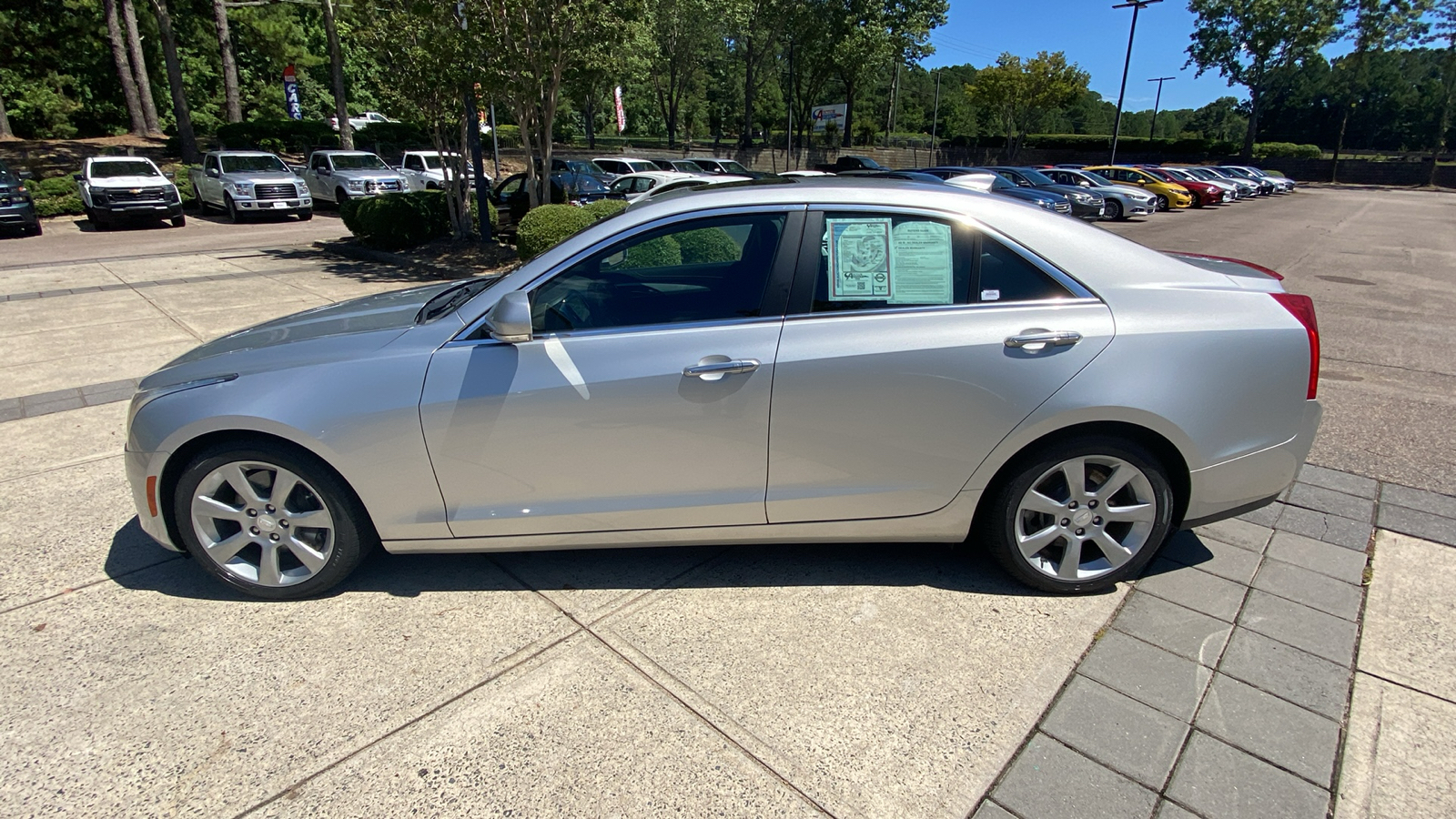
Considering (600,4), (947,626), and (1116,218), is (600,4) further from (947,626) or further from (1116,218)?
(1116,218)

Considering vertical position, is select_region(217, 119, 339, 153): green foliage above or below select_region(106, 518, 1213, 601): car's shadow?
above

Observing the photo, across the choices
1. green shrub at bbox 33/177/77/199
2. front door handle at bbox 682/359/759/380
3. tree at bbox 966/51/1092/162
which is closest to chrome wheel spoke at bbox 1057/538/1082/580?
front door handle at bbox 682/359/759/380

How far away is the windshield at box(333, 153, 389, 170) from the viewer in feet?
72.6

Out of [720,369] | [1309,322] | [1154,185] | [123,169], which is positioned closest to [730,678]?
[720,369]

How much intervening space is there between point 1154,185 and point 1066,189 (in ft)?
26.6

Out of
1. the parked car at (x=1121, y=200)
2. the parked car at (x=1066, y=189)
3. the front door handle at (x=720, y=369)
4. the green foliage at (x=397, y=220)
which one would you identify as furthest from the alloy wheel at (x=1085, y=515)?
the parked car at (x=1121, y=200)

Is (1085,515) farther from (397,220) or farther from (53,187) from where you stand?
(53,187)

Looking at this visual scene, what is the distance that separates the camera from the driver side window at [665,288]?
2941 mm

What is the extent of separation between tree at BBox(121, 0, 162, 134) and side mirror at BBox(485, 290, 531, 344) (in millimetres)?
36477

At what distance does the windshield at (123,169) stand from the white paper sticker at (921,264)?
22.1 metres

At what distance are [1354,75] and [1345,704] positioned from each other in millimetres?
78563

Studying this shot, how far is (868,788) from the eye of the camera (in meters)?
2.24

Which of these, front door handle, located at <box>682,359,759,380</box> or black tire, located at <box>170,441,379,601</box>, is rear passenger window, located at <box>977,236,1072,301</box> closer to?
front door handle, located at <box>682,359,759,380</box>

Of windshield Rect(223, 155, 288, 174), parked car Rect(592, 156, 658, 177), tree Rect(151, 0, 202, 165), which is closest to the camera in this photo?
windshield Rect(223, 155, 288, 174)
